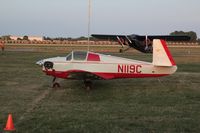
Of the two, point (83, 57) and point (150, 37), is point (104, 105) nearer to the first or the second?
point (83, 57)

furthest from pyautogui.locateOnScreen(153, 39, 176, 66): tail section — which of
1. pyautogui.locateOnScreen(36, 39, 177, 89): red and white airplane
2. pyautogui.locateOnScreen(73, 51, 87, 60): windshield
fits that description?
pyautogui.locateOnScreen(73, 51, 87, 60): windshield

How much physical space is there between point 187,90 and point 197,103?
283 cm

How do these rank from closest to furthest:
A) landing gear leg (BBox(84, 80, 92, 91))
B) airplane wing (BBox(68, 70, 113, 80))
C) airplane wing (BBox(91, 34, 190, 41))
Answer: airplane wing (BBox(68, 70, 113, 80)), landing gear leg (BBox(84, 80, 92, 91)), airplane wing (BBox(91, 34, 190, 41))

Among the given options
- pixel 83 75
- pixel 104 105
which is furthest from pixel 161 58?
pixel 104 105

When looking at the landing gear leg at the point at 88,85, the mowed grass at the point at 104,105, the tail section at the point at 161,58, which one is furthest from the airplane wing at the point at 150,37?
the landing gear leg at the point at 88,85

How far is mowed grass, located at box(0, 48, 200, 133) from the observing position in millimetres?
8469

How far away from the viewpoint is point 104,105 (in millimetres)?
11211

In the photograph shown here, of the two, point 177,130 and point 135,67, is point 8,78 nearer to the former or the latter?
point 135,67

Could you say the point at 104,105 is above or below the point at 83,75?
below

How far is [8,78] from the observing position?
17.4 meters

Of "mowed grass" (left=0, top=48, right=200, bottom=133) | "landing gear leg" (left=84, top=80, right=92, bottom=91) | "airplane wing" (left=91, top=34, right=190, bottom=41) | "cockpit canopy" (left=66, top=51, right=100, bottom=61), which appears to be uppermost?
"airplane wing" (left=91, top=34, right=190, bottom=41)

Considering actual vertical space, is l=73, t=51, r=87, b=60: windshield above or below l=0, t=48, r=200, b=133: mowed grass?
above

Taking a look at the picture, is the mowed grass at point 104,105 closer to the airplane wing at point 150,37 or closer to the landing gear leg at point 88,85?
the landing gear leg at point 88,85

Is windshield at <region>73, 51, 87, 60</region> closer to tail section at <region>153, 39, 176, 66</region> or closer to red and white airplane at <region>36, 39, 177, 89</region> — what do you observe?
red and white airplane at <region>36, 39, 177, 89</region>
